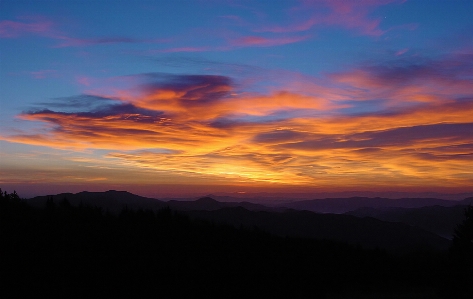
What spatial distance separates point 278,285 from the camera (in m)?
35.2

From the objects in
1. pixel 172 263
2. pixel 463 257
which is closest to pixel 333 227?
pixel 172 263

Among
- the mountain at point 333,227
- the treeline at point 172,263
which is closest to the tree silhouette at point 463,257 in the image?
the treeline at point 172,263

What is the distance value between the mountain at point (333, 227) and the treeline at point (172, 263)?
7708cm

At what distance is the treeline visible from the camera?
29.1 m

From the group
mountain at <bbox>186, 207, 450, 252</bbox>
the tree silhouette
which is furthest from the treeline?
mountain at <bbox>186, 207, 450, 252</bbox>

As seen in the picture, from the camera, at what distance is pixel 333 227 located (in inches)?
5640

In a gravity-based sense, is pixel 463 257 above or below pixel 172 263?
above

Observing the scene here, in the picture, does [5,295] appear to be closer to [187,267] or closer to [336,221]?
[187,267]

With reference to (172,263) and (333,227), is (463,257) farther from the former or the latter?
(333,227)

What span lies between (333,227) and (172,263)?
4525 inches

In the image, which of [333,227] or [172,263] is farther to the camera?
[333,227]

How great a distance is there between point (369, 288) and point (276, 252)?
1135cm

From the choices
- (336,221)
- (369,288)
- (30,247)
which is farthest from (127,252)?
(336,221)

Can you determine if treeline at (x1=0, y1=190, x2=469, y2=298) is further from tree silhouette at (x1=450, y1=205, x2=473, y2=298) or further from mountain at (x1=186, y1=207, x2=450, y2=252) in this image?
mountain at (x1=186, y1=207, x2=450, y2=252)
